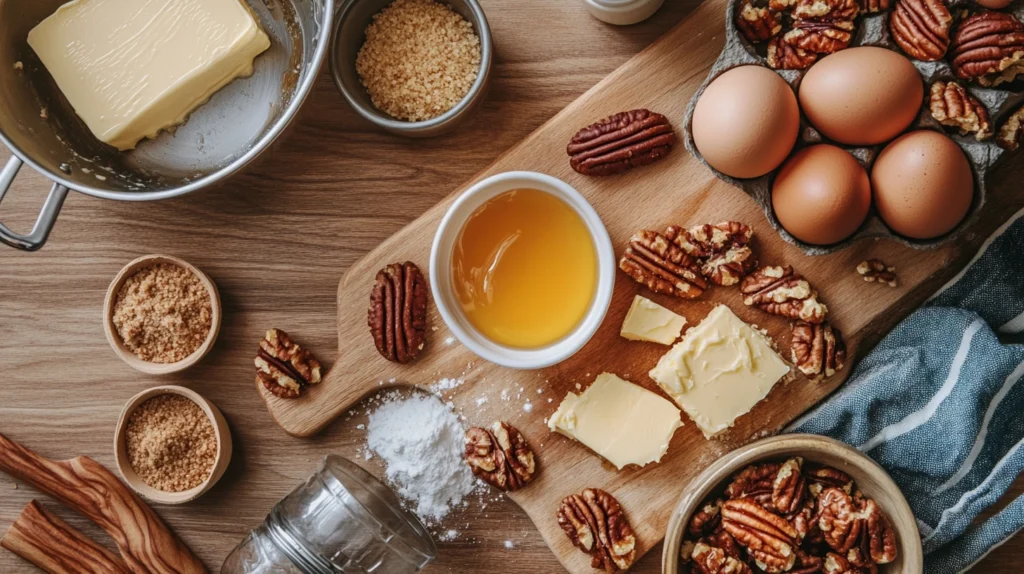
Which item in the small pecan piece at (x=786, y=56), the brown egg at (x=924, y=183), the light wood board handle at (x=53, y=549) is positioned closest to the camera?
the brown egg at (x=924, y=183)

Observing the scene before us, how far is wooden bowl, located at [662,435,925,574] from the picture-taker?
118 centimetres

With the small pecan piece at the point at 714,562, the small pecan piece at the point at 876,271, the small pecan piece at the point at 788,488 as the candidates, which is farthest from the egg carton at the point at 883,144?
the small pecan piece at the point at 714,562

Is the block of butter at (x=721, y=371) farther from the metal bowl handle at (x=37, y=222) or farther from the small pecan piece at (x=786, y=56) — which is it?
the metal bowl handle at (x=37, y=222)

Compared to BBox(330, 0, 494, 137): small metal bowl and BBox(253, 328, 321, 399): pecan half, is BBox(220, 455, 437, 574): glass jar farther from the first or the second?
BBox(330, 0, 494, 137): small metal bowl

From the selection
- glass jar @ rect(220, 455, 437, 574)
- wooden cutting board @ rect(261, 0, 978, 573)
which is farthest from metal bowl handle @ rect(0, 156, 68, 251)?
glass jar @ rect(220, 455, 437, 574)

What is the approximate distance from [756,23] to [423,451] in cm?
91

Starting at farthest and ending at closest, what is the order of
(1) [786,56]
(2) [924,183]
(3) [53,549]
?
1. (3) [53,549]
2. (1) [786,56]
3. (2) [924,183]

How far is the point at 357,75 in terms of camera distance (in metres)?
1.37

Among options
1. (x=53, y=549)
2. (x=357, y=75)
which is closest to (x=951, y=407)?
(x=357, y=75)

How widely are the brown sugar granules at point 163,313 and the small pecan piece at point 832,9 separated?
3.71 ft

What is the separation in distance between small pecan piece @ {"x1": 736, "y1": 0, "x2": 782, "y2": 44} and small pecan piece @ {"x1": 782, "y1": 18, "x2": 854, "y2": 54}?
0.04m

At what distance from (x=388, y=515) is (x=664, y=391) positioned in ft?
1.74

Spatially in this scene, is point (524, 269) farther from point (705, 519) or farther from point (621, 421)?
point (705, 519)

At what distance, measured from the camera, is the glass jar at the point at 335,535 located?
50.9 inches
